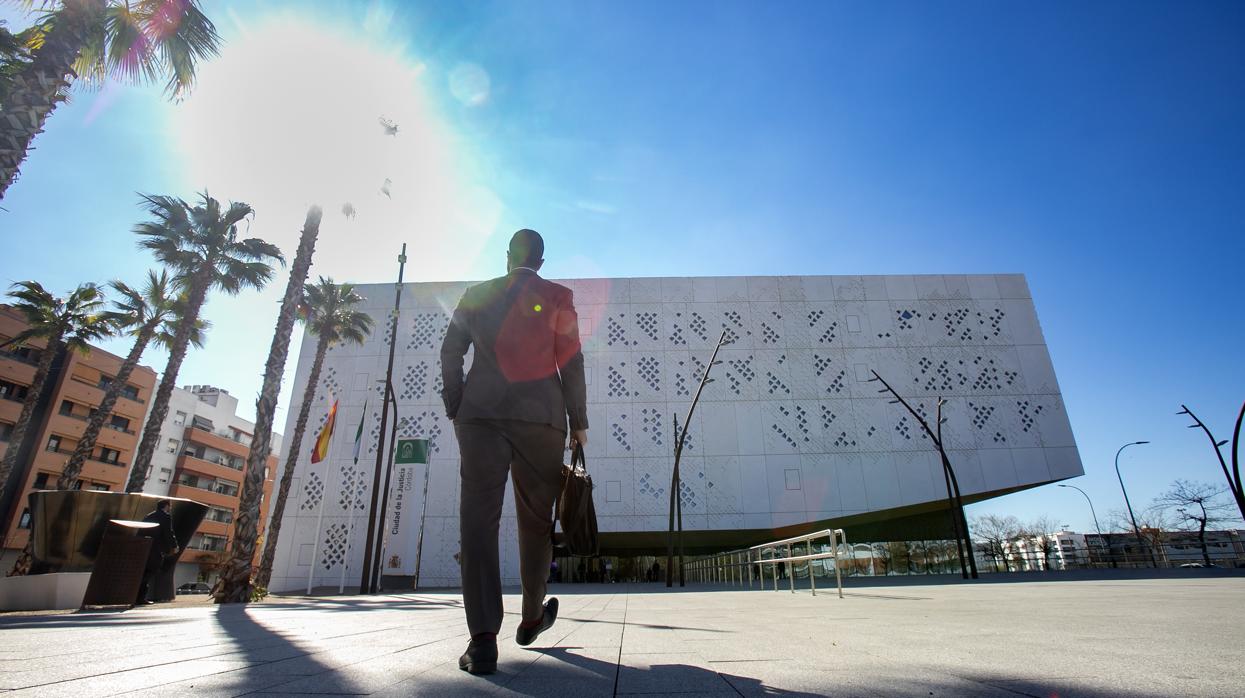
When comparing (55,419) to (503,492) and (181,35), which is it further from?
(503,492)

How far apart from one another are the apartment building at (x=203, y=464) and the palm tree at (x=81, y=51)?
41.9m

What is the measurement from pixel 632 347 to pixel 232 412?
4970 centimetres

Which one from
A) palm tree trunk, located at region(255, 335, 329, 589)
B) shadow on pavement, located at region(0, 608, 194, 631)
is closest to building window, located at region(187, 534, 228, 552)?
palm tree trunk, located at region(255, 335, 329, 589)

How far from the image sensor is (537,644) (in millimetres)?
2836

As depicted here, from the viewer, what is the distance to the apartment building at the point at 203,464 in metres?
45.8

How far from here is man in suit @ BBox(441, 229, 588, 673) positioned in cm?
235

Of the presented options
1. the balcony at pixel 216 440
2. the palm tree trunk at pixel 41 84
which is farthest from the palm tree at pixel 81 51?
the balcony at pixel 216 440

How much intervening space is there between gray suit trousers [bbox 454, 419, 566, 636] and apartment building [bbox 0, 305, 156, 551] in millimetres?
37541

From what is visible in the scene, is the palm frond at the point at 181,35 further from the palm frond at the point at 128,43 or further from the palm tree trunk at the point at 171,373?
the palm tree trunk at the point at 171,373

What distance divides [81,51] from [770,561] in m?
12.9

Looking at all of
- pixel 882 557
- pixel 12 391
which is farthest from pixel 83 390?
pixel 882 557

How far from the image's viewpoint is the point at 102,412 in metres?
16.7

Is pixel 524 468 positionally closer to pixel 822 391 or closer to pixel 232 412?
pixel 822 391

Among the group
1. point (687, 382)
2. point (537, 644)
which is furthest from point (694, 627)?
point (687, 382)
